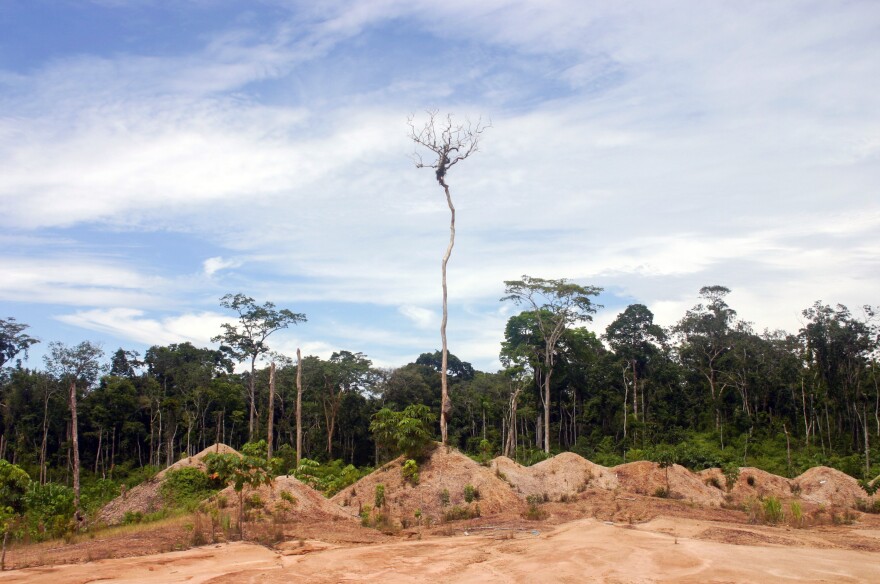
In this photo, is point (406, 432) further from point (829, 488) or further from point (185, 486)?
point (829, 488)

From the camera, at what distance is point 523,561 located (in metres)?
9.88

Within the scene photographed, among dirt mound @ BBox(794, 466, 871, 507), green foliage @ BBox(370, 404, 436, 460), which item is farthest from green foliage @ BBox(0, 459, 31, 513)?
dirt mound @ BBox(794, 466, 871, 507)

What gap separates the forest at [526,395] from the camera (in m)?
33.1

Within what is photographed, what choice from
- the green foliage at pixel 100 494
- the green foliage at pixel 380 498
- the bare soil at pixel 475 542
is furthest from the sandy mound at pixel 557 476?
the green foliage at pixel 100 494

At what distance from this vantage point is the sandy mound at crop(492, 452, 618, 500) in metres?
19.5

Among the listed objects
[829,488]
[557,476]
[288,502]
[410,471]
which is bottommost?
[829,488]

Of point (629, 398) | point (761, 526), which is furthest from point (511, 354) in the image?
point (761, 526)

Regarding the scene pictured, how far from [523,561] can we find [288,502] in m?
7.04

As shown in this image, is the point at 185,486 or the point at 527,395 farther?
the point at 527,395

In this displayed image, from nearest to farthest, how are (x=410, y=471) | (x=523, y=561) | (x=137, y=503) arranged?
(x=523, y=561)
(x=410, y=471)
(x=137, y=503)

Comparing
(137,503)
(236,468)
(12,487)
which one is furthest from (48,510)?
(137,503)

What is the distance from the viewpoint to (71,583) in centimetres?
816

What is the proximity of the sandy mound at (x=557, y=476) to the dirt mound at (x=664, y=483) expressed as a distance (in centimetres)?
58

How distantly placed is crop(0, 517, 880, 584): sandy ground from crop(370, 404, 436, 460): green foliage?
593cm
